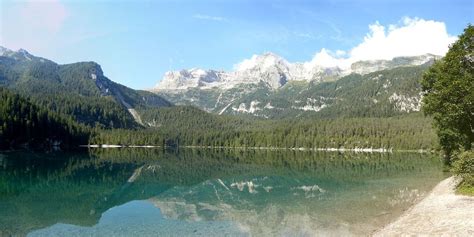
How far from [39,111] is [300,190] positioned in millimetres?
156695

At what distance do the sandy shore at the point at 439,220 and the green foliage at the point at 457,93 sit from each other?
18706 mm

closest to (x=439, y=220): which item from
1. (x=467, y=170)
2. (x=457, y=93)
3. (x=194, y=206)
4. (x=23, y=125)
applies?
(x=467, y=170)

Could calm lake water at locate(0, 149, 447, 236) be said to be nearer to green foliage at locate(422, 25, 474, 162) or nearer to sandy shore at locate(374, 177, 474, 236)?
sandy shore at locate(374, 177, 474, 236)

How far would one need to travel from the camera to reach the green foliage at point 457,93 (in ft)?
184

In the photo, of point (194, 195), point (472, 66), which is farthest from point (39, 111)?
point (472, 66)

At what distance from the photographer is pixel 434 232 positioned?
28.3 metres

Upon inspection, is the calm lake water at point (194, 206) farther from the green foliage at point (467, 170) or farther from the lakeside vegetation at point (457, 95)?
the lakeside vegetation at point (457, 95)

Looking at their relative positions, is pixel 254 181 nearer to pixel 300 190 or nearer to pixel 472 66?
pixel 300 190

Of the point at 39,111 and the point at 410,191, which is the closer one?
the point at 410,191

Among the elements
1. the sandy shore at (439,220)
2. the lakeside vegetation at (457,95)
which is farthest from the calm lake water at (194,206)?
the lakeside vegetation at (457,95)

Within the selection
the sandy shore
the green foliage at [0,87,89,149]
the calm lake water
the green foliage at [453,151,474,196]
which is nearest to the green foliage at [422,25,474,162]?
the calm lake water

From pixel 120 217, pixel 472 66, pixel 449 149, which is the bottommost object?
pixel 120 217

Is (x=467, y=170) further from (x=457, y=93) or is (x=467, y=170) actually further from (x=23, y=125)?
(x=23, y=125)

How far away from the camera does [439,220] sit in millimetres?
31906
